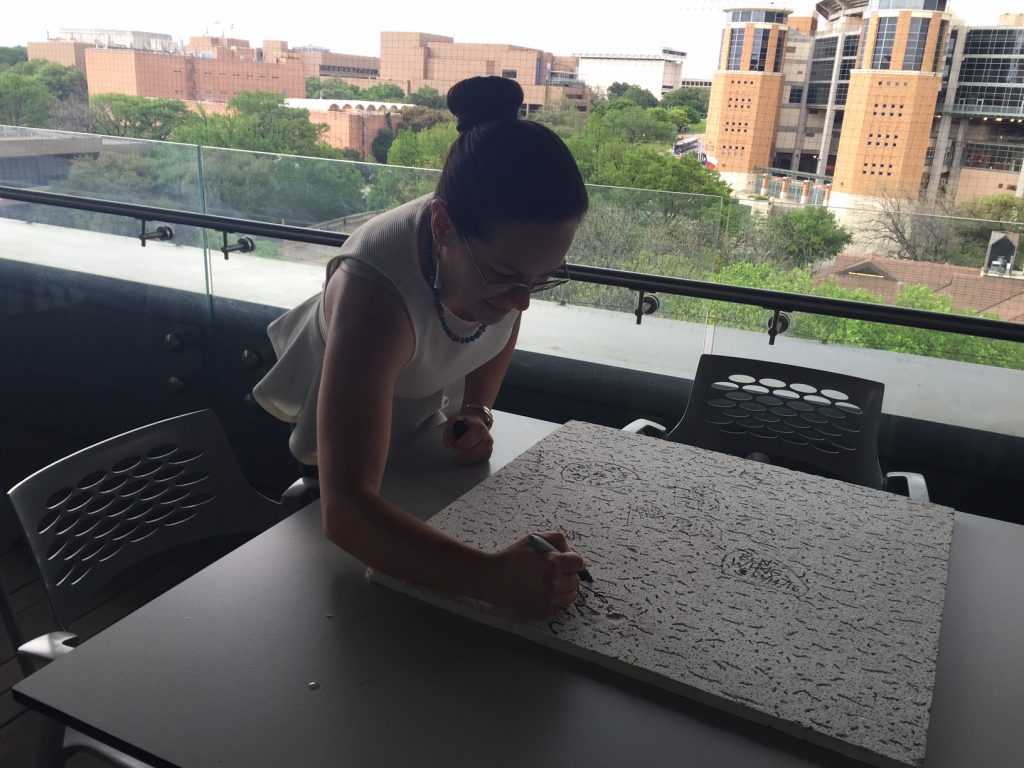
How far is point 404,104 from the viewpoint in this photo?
12234mm

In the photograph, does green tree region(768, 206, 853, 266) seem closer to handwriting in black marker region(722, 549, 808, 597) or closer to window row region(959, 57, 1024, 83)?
handwriting in black marker region(722, 549, 808, 597)

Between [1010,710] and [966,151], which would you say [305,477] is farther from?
[966,151]

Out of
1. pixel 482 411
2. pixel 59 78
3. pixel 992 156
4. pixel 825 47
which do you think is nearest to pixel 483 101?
pixel 482 411

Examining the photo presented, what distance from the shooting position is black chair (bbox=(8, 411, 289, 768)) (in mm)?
1089

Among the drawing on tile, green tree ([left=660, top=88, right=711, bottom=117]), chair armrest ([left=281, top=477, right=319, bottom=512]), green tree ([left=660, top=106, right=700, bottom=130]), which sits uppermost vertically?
green tree ([left=660, top=88, right=711, bottom=117])

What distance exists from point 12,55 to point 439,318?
548 inches

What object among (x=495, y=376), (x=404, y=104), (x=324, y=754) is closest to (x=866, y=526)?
(x=495, y=376)

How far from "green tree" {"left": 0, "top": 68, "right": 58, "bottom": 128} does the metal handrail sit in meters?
12.3

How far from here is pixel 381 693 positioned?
0.76 meters

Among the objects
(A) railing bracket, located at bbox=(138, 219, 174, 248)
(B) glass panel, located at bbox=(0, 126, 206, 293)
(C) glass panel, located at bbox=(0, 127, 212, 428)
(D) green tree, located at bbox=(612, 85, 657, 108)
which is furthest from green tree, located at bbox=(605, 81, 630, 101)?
(A) railing bracket, located at bbox=(138, 219, 174, 248)

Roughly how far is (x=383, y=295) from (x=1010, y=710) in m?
0.79

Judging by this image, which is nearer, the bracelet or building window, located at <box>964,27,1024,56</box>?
the bracelet

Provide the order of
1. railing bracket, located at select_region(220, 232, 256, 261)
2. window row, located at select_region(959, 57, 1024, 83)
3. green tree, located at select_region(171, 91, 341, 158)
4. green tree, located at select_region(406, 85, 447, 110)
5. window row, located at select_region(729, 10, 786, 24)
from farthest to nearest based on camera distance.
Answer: green tree, located at select_region(171, 91, 341, 158) → window row, located at select_region(729, 10, 786, 24) → green tree, located at select_region(406, 85, 447, 110) → window row, located at select_region(959, 57, 1024, 83) → railing bracket, located at select_region(220, 232, 256, 261)

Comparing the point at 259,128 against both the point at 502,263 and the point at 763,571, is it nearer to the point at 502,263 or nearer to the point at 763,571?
the point at 502,263
